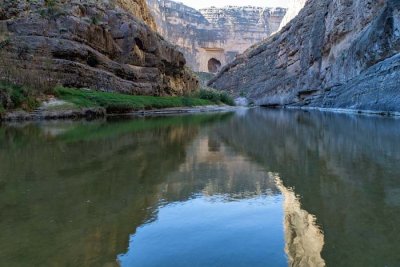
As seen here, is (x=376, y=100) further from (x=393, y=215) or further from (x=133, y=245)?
(x=133, y=245)

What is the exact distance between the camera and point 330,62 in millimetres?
41406

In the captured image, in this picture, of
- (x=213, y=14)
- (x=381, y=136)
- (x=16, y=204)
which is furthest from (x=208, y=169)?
(x=213, y=14)

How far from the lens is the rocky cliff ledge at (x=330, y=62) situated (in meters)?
23.0

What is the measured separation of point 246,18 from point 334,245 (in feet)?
487

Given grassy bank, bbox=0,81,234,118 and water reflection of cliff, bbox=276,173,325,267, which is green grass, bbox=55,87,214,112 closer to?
grassy bank, bbox=0,81,234,118

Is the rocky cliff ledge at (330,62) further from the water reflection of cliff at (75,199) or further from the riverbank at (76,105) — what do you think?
the water reflection of cliff at (75,199)

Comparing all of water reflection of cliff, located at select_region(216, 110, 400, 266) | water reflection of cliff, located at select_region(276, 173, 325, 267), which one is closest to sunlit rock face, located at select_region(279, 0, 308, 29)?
water reflection of cliff, located at select_region(216, 110, 400, 266)

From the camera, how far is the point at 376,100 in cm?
2148

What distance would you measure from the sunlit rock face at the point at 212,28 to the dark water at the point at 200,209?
4640 inches

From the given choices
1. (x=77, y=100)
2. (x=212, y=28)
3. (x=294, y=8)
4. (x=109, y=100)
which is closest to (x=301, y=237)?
(x=77, y=100)

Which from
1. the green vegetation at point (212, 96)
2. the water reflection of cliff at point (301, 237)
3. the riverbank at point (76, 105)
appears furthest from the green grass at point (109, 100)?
the water reflection of cliff at point (301, 237)

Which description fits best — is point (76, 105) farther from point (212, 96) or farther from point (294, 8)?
point (294, 8)

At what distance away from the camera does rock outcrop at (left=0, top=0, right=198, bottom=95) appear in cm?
2333

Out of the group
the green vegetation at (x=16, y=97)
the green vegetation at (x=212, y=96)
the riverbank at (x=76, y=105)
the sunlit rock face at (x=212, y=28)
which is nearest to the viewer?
the green vegetation at (x=16, y=97)
